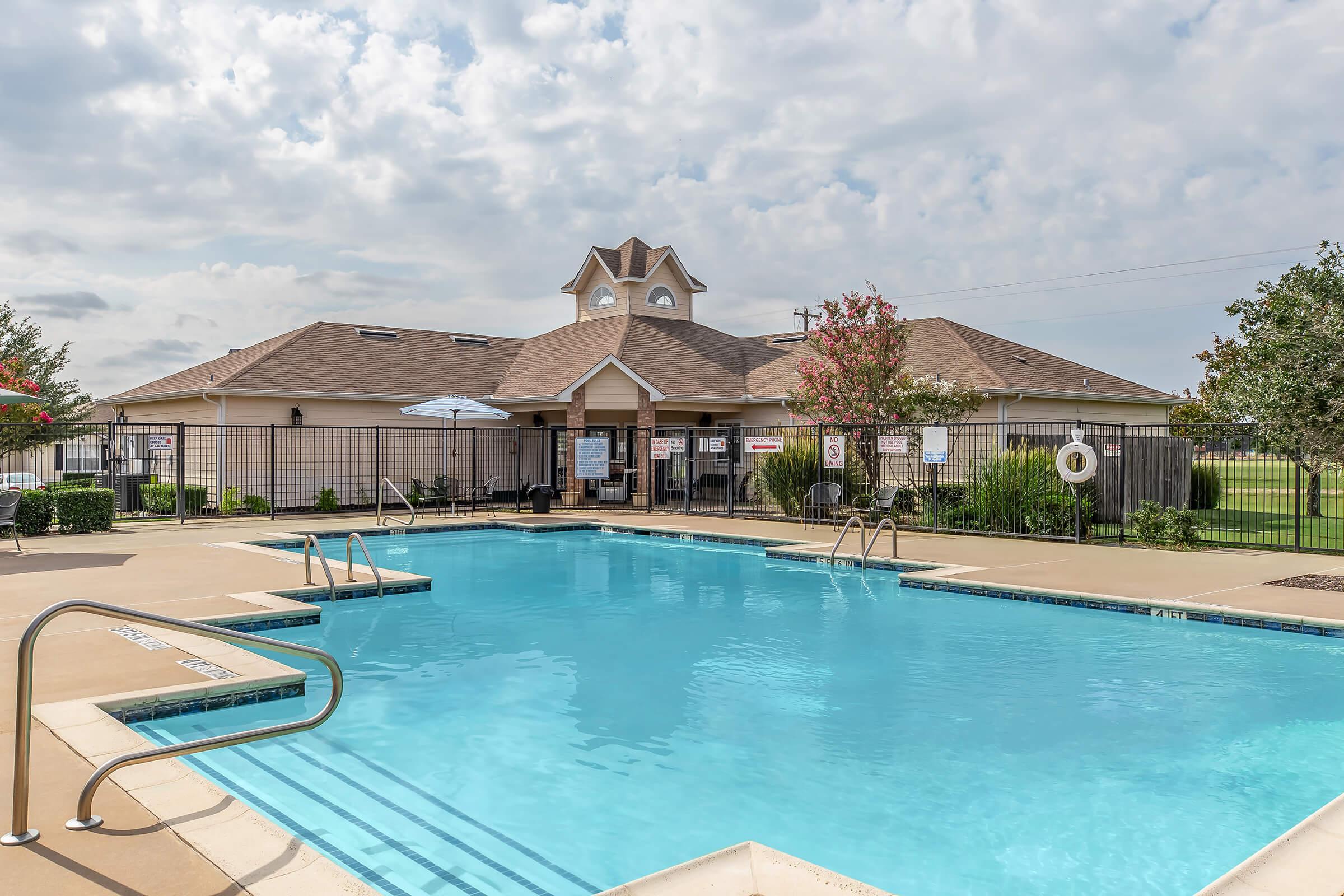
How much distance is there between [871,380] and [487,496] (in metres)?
10.7

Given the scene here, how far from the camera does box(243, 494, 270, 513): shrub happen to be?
68.2ft

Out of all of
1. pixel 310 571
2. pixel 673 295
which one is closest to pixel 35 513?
pixel 310 571

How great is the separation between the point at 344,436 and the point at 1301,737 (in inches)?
851

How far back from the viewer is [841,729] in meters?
5.97

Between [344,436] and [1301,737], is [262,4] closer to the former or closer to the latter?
[1301,737]

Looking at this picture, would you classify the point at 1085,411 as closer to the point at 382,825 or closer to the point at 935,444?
the point at 935,444

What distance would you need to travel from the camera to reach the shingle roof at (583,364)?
22.1 metres

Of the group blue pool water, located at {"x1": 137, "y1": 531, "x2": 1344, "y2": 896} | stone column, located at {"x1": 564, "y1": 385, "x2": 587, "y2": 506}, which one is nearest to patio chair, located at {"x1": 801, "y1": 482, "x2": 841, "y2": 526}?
stone column, located at {"x1": 564, "y1": 385, "x2": 587, "y2": 506}

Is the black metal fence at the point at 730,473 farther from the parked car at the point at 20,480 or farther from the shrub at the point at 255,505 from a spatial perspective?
the parked car at the point at 20,480

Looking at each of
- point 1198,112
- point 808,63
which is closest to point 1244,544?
point 1198,112

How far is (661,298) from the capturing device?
28.4 m

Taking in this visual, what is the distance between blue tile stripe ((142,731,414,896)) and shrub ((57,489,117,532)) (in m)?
13.4

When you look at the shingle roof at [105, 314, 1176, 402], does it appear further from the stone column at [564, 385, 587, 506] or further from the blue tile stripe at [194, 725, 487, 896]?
the blue tile stripe at [194, 725, 487, 896]

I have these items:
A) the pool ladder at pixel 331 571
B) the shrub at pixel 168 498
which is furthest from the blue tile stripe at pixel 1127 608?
the shrub at pixel 168 498
